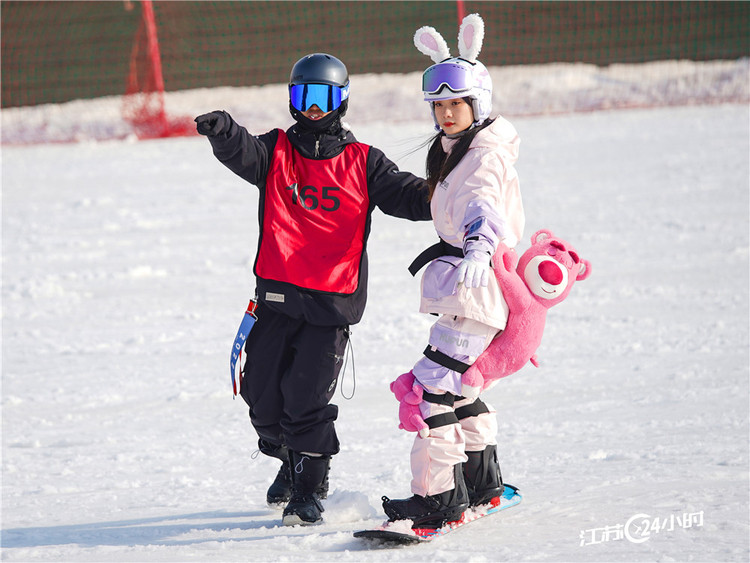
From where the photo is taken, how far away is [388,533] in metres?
2.90

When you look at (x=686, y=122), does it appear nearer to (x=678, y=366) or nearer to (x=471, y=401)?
(x=678, y=366)

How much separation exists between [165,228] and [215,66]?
748 cm

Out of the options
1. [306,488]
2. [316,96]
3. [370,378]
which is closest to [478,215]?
[316,96]

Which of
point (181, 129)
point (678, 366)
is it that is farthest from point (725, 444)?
point (181, 129)

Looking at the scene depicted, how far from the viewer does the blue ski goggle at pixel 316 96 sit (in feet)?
10.7

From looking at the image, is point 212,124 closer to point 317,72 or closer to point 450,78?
point 317,72

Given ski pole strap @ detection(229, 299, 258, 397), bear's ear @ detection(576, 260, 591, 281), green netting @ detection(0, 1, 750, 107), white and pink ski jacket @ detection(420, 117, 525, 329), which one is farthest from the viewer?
green netting @ detection(0, 1, 750, 107)

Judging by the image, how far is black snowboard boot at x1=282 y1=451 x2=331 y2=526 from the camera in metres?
3.25

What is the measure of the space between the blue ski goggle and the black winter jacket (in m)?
0.09

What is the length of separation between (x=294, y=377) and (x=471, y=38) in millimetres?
1282

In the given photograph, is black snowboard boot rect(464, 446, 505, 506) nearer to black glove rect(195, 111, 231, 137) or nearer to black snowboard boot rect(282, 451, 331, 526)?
black snowboard boot rect(282, 451, 331, 526)

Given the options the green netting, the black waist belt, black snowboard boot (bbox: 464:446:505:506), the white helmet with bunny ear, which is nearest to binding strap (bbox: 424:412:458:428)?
black snowboard boot (bbox: 464:446:505:506)

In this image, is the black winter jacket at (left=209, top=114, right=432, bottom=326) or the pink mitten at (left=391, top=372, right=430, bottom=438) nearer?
the pink mitten at (left=391, top=372, right=430, bottom=438)

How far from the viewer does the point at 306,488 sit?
131 inches
